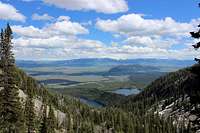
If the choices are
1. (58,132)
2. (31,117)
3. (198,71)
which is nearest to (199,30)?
(198,71)

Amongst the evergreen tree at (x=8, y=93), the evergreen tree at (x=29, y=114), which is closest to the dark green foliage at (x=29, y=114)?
the evergreen tree at (x=29, y=114)

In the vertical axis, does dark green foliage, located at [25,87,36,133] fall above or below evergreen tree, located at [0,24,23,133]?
below

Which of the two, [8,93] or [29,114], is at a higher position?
[8,93]

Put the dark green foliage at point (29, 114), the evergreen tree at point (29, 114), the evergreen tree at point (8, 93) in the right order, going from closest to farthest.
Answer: the evergreen tree at point (8, 93), the evergreen tree at point (29, 114), the dark green foliage at point (29, 114)

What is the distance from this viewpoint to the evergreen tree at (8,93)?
2151 inches

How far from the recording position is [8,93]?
2148 inches

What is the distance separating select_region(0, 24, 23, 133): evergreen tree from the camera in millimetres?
54625

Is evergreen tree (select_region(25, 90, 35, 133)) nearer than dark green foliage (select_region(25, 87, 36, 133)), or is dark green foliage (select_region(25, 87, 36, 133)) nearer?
evergreen tree (select_region(25, 90, 35, 133))

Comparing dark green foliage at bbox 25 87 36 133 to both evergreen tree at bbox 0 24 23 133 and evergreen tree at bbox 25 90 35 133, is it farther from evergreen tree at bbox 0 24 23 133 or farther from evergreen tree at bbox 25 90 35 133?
evergreen tree at bbox 0 24 23 133

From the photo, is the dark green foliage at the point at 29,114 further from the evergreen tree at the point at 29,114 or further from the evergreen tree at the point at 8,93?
the evergreen tree at the point at 8,93

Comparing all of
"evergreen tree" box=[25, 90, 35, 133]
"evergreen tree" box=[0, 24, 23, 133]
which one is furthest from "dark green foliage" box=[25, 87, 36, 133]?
"evergreen tree" box=[0, 24, 23, 133]

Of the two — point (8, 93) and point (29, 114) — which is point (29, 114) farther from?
point (8, 93)

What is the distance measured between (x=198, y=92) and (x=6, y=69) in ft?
108

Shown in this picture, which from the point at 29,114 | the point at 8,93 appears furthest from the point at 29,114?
the point at 8,93
